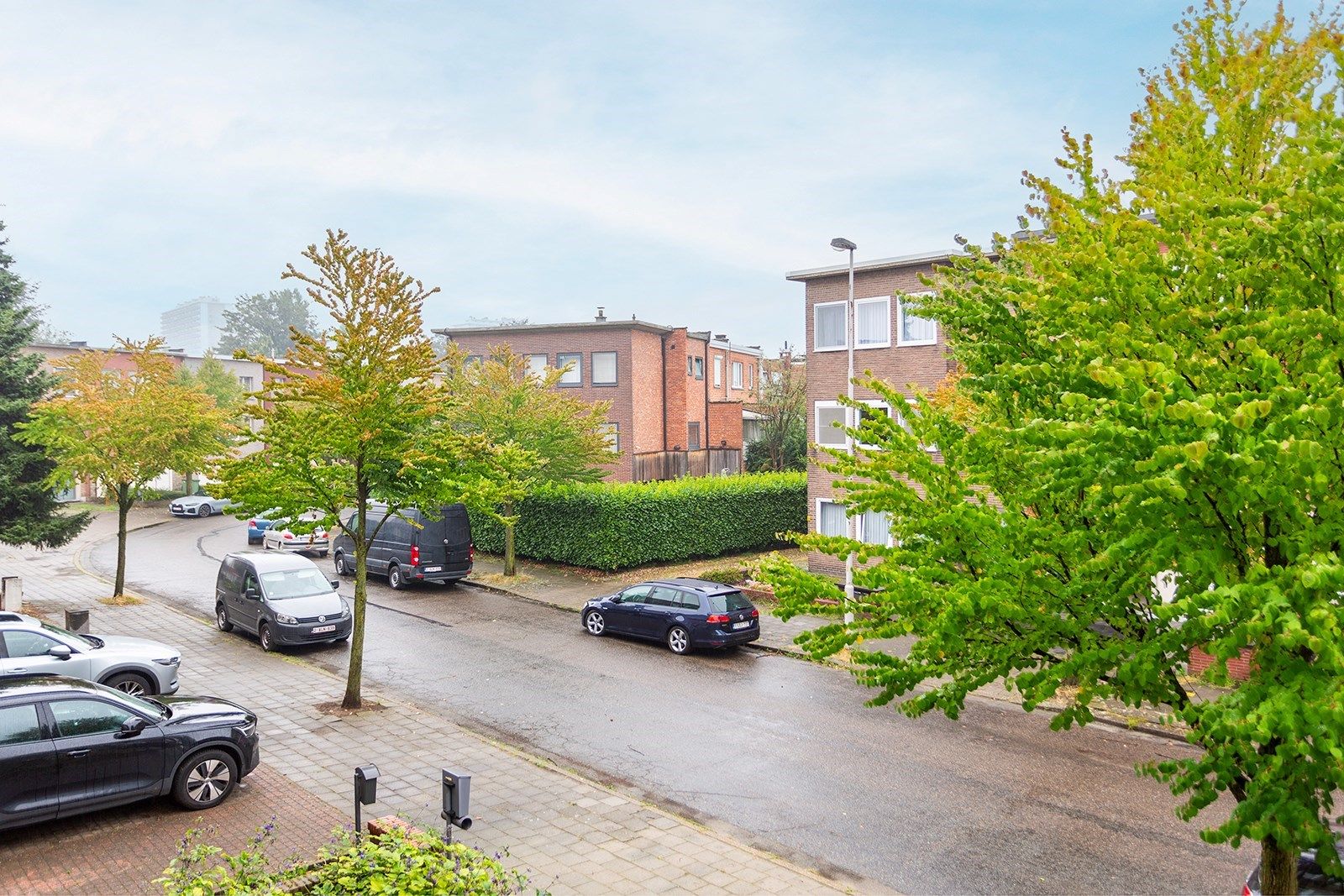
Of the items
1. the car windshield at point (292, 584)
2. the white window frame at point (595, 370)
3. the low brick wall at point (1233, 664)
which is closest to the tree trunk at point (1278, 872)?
the low brick wall at point (1233, 664)

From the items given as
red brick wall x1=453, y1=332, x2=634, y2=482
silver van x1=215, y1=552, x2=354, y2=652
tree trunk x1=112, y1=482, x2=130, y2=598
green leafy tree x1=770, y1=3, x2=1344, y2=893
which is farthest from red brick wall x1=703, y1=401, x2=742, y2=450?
green leafy tree x1=770, y1=3, x2=1344, y2=893

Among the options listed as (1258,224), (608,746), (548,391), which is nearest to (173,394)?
(548,391)

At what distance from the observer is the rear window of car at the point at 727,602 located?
759 inches

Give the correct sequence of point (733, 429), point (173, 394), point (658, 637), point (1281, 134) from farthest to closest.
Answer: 1. point (733, 429)
2. point (173, 394)
3. point (658, 637)
4. point (1281, 134)

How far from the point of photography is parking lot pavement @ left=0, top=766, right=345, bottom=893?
29.3ft

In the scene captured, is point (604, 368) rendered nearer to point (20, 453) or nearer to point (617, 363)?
point (617, 363)

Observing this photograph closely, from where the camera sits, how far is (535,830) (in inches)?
418

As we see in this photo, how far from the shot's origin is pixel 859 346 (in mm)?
26406

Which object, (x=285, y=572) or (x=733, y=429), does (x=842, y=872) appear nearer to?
(x=285, y=572)

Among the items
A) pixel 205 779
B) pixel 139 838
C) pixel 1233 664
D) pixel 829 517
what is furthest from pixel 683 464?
pixel 139 838

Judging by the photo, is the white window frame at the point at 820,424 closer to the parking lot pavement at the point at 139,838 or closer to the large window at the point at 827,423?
the large window at the point at 827,423

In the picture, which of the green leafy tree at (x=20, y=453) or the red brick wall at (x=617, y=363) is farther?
the red brick wall at (x=617, y=363)

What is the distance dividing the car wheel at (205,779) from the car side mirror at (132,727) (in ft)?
2.16

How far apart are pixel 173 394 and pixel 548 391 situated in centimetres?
972
